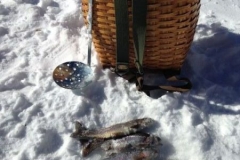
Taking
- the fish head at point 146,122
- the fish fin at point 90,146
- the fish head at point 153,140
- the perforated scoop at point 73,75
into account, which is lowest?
the fish fin at point 90,146

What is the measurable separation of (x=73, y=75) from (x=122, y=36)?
0.31m

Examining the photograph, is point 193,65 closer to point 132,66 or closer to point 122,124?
point 132,66

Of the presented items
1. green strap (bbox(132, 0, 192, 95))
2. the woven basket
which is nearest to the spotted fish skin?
green strap (bbox(132, 0, 192, 95))

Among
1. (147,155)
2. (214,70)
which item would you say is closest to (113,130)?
(147,155)

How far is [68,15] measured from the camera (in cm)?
215

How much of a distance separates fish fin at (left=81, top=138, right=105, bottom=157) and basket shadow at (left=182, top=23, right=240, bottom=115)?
448 millimetres

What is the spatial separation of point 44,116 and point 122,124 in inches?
12.8

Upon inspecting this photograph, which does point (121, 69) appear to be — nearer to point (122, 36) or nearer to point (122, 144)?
point (122, 36)

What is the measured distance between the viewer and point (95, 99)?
166 cm

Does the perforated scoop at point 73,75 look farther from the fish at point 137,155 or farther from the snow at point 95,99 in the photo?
the fish at point 137,155

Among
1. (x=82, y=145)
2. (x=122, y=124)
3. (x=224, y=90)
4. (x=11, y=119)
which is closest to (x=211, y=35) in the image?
(x=224, y=90)

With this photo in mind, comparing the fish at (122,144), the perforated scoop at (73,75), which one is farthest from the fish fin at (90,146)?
the perforated scoop at (73,75)

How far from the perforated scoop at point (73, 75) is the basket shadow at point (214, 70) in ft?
1.51

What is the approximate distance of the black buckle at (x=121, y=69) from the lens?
1.68 metres
